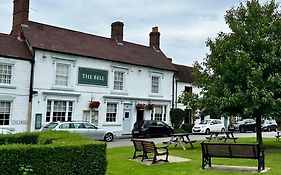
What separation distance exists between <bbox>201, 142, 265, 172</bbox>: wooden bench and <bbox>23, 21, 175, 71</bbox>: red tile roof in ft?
56.8

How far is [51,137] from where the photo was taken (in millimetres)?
10766

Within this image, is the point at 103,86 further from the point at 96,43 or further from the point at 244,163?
the point at 244,163

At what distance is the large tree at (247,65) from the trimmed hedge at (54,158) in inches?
345

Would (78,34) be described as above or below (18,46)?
above

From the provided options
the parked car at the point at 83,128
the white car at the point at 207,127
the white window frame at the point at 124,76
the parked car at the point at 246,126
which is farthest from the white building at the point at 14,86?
the parked car at the point at 246,126

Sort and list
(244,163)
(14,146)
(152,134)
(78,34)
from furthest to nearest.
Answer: (78,34) < (152,134) < (244,163) < (14,146)

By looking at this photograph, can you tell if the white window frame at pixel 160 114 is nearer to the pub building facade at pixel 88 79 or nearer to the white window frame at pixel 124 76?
the pub building facade at pixel 88 79

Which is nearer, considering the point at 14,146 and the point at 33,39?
the point at 14,146

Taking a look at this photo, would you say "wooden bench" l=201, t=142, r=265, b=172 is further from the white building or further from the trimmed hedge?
the white building

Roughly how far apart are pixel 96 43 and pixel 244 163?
70.4ft

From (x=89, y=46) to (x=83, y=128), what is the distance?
9.40 meters

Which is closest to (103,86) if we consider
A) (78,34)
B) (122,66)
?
(122,66)

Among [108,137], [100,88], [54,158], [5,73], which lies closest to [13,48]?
[5,73]

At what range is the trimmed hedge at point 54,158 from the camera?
7.93 meters
